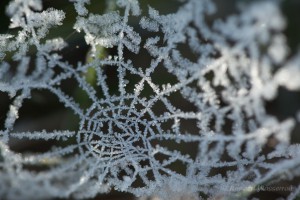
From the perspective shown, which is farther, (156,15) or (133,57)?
(133,57)

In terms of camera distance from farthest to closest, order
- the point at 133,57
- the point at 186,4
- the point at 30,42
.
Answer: the point at 133,57, the point at 30,42, the point at 186,4

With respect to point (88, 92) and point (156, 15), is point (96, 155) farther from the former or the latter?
point (156, 15)

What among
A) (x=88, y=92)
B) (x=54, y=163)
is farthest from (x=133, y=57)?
(x=54, y=163)

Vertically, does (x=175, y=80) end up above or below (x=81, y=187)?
above

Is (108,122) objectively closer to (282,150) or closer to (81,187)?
(81,187)

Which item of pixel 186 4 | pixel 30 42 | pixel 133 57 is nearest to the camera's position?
pixel 186 4

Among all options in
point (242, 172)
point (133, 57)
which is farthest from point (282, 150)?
point (133, 57)
